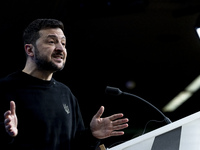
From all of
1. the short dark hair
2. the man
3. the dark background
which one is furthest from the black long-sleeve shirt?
the dark background

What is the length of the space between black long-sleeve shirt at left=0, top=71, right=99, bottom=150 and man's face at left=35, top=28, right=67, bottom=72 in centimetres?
10

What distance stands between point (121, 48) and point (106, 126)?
2970mm

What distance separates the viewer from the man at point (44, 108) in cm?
116

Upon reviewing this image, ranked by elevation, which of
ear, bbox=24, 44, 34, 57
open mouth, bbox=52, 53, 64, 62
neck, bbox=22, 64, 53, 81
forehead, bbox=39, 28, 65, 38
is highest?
forehead, bbox=39, 28, 65, 38

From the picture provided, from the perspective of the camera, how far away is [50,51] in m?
1.39

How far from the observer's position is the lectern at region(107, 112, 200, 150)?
0.78 m

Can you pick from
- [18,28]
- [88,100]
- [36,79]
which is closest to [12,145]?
[36,79]

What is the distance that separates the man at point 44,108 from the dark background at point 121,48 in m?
1.55

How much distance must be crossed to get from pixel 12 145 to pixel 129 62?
11.5 feet

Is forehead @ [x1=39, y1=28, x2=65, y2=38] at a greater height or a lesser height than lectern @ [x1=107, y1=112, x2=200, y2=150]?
greater

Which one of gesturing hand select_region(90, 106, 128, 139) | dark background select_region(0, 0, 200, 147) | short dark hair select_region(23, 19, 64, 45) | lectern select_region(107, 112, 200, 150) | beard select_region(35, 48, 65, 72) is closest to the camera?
lectern select_region(107, 112, 200, 150)

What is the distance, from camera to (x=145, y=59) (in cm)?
441

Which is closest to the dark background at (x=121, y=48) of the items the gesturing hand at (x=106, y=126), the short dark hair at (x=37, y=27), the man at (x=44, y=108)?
the short dark hair at (x=37, y=27)

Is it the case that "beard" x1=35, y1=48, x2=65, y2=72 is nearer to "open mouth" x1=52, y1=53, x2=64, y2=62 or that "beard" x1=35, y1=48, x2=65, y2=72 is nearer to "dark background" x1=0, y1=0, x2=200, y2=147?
"open mouth" x1=52, y1=53, x2=64, y2=62
